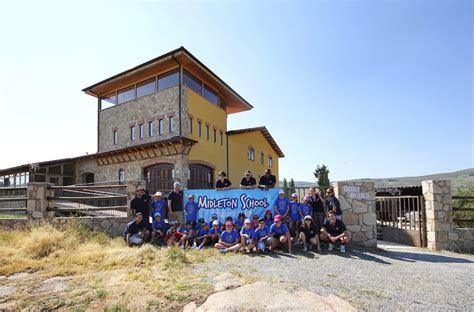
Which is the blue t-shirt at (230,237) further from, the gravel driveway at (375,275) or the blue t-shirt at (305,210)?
the blue t-shirt at (305,210)

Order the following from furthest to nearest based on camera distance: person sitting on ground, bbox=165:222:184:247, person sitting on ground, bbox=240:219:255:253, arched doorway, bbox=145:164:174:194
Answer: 1. arched doorway, bbox=145:164:174:194
2. person sitting on ground, bbox=165:222:184:247
3. person sitting on ground, bbox=240:219:255:253

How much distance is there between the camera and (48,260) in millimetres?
7074

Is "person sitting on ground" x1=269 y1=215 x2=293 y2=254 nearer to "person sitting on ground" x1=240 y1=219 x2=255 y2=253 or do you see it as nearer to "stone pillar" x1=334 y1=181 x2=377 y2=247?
"person sitting on ground" x1=240 y1=219 x2=255 y2=253

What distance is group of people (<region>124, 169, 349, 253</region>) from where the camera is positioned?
8.02m

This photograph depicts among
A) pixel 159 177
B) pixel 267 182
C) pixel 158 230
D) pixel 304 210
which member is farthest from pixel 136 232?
pixel 159 177

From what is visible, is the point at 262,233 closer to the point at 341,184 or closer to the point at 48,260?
the point at 341,184

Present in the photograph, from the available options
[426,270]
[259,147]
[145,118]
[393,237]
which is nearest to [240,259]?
[426,270]

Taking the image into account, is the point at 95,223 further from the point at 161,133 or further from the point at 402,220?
the point at 402,220

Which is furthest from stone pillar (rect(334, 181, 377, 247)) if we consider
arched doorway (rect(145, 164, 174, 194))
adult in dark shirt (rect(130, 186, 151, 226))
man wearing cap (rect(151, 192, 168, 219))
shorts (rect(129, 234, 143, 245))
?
arched doorway (rect(145, 164, 174, 194))

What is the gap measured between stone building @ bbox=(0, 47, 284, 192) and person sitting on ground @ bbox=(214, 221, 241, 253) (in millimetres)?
8236

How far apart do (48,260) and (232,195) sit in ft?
17.0

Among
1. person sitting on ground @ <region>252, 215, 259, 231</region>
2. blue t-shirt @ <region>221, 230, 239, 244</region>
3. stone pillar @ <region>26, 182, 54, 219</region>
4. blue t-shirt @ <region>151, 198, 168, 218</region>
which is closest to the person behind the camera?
blue t-shirt @ <region>221, 230, 239, 244</region>

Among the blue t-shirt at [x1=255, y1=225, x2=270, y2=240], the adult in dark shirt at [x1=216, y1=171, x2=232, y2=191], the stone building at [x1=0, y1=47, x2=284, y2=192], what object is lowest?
the blue t-shirt at [x1=255, y1=225, x2=270, y2=240]

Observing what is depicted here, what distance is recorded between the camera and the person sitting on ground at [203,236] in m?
8.49
